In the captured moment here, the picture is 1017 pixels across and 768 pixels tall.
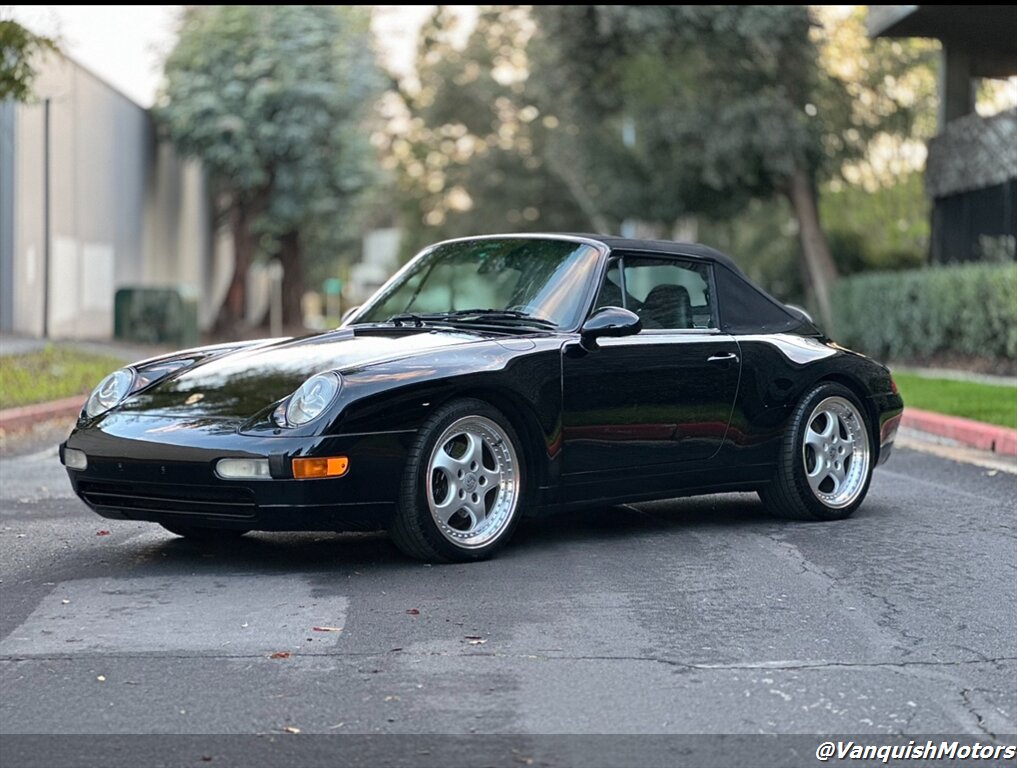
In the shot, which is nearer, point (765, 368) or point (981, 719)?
point (981, 719)

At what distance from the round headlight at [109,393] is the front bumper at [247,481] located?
21.0 inches

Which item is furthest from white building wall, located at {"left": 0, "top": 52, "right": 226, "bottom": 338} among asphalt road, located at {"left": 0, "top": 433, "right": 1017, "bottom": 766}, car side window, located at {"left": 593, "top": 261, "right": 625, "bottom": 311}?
asphalt road, located at {"left": 0, "top": 433, "right": 1017, "bottom": 766}

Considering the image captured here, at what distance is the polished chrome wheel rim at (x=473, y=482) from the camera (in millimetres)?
6359

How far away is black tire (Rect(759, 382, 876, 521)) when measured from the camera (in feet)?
25.4

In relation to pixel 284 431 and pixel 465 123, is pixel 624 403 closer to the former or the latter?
pixel 284 431

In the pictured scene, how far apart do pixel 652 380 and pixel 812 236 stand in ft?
84.1

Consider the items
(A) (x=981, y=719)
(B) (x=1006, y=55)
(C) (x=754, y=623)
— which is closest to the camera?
(A) (x=981, y=719)

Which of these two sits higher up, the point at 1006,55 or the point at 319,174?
the point at 1006,55

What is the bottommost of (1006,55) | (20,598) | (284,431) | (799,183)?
(20,598)

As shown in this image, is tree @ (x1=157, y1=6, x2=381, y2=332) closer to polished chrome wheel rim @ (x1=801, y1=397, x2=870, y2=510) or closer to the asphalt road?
polished chrome wheel rim @ (x1=801, y1=397, x2=870, y2=510)

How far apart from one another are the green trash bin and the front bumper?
23.5 m

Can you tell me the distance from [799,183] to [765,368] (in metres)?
25.0

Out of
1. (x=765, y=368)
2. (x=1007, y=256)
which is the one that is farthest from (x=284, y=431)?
(x=1007, y=256)

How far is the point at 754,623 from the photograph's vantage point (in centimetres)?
543
